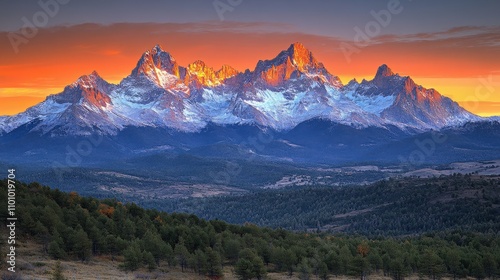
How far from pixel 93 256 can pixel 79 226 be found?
20.5ft

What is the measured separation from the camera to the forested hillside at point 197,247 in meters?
103

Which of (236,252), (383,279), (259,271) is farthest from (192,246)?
(383,279)

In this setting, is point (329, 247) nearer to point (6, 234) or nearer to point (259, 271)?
point (259, 271)

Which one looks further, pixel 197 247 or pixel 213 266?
pixel 197 247

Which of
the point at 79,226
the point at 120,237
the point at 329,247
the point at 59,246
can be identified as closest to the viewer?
the point at 59,246

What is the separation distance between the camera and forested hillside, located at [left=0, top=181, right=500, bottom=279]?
339ft

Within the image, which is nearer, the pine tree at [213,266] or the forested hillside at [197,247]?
the forested hillside at [197,247]

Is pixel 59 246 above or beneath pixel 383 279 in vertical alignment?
above

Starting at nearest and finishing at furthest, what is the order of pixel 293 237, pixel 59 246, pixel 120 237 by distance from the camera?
pixel 59 246 < pixel 120 237 < pixel 293 237

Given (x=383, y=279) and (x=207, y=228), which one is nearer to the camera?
(x=383, y=279)

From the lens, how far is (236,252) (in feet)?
389

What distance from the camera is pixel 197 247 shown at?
11862 cm

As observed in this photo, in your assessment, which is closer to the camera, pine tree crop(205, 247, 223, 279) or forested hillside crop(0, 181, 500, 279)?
forested hillside crop(0, 181, 500, 279)

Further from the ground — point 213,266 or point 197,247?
point 197,247
